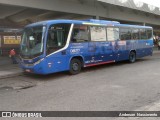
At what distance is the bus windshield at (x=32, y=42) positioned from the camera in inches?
468

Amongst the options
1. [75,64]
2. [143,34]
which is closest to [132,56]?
[143,34]

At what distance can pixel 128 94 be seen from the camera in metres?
8.36

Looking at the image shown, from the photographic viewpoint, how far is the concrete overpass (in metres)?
17.2

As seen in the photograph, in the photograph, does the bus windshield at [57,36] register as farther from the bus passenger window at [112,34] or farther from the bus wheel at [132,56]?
the bus wheel at [132,56]

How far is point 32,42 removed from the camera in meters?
12.3

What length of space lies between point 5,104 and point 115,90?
3.59 m

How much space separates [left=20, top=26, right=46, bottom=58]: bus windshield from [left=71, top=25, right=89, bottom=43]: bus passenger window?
172cm

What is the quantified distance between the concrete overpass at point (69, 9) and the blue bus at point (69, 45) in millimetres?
3812

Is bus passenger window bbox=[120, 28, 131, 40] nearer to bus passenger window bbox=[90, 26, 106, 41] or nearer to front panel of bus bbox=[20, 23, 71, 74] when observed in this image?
bus passenger window bbox=[90, 26, 106, 41]

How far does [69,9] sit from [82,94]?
39.1ft

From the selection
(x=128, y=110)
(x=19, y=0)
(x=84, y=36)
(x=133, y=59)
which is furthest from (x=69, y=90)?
(x=133, y=59)

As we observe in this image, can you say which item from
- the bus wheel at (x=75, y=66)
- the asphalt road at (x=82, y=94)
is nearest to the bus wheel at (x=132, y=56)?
the bus wheel at (x=75, y=66)

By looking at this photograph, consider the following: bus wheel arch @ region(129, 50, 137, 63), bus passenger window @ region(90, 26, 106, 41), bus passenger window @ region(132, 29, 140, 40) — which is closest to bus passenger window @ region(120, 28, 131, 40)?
bus passenger window @ region(132, 29, 140, 40)

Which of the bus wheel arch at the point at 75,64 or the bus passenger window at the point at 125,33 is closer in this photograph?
the bus wheel arch at the point at 75,64
